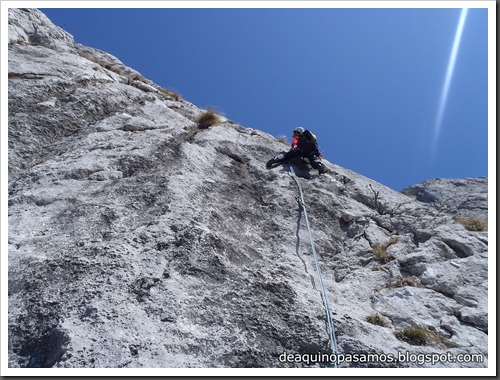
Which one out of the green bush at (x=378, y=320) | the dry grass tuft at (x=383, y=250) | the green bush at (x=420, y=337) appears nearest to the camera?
the green bush at (x=420, y=337)

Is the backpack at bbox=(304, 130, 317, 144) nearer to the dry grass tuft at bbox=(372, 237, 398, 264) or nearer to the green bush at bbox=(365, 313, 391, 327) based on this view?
the dry grass tuft at bbox=(372, 237, 398, 264)

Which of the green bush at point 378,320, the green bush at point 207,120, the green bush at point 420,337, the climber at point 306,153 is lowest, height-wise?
the green bush at point 420,337

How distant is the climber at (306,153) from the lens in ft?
31.1

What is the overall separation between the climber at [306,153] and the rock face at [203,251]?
23 cm

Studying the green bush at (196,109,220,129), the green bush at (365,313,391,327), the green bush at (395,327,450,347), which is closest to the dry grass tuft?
the green bush at (365,313,391,327)

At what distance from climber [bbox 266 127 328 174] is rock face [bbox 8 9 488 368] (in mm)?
231

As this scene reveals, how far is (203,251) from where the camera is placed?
19.3 ft

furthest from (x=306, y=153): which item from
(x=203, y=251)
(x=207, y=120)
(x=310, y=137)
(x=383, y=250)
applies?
(x=203, y=251)

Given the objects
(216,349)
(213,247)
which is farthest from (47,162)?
(216,349)

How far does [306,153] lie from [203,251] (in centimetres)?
457

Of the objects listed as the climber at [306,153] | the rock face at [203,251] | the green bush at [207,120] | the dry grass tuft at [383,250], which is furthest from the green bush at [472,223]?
the green bush at [207,120]

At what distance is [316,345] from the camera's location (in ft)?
16.0

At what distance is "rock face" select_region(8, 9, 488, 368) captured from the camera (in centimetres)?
464

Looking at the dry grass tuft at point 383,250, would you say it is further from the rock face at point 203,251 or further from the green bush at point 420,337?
the green bush at point 420,337
